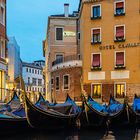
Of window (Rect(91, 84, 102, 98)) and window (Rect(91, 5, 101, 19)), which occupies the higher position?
window (Rect(91, 5, 101, 19))

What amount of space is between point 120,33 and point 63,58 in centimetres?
397

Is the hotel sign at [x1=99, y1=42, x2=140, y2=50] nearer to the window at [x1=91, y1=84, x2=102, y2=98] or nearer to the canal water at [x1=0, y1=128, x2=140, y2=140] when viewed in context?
the window at [x1=91, y1=84, x2=102, y2=98]

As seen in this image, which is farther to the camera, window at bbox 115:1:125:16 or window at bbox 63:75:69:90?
window at bbox 63:75:69:90

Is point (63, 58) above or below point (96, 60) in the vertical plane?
above

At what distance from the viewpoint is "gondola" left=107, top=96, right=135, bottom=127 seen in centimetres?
1420

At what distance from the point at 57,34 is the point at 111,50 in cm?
566

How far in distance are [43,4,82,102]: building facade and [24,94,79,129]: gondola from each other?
7428 millimetres

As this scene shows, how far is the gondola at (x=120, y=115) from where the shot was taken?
14.2 metres

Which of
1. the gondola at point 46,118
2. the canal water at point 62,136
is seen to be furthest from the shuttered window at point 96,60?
the canal water at point 62,136

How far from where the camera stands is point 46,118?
11.9m

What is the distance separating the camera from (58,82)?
73.9 ft

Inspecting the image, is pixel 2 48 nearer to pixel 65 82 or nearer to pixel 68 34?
pixel 65 82

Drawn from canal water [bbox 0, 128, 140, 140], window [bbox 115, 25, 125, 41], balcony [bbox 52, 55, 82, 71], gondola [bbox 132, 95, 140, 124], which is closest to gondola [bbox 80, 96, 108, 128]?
canal water [bbox 0, 128, 140, 140]

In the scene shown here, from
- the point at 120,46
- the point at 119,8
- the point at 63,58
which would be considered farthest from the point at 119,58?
the point at 63,58
